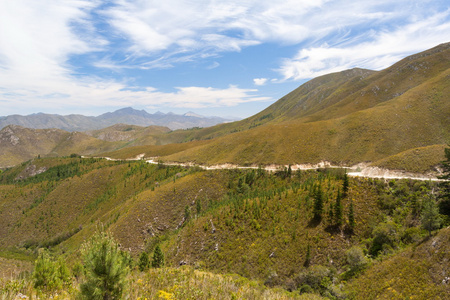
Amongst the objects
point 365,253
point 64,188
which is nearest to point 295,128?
point 365,253

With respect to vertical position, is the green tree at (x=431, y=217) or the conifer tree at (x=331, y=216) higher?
the green tree at (x=431, y=217)

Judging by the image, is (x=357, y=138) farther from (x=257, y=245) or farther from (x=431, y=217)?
(x=257, y=245)

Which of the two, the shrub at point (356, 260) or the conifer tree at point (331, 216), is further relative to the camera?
the conifer tree at point (331, 216)

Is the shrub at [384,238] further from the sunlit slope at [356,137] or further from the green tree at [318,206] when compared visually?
the sunlit slope at [356,137]

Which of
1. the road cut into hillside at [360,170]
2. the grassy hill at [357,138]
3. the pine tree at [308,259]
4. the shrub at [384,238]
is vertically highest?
the grassy hill at [357,138]

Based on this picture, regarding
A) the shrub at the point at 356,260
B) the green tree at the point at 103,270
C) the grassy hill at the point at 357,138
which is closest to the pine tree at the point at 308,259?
the shrub at the point at 356,260

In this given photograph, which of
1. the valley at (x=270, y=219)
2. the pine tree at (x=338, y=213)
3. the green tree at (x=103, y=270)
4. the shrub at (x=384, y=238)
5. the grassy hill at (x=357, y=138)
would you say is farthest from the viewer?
the grassy hill at (x=357, y=138)

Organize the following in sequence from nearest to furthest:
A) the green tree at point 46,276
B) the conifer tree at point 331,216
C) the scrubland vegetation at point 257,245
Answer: the scrubland vegetation at point 257,245, the green tree at point 46,276, the conifer tree at point 331,216

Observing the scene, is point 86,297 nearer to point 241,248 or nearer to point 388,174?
point 241,248

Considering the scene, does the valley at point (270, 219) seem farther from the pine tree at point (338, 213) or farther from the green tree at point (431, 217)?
the pine tree at point (338, 213)

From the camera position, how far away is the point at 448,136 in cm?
6500

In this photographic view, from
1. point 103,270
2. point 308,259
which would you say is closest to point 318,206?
point 308,259

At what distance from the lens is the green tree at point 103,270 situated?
8.28 meters

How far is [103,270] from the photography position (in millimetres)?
8594
